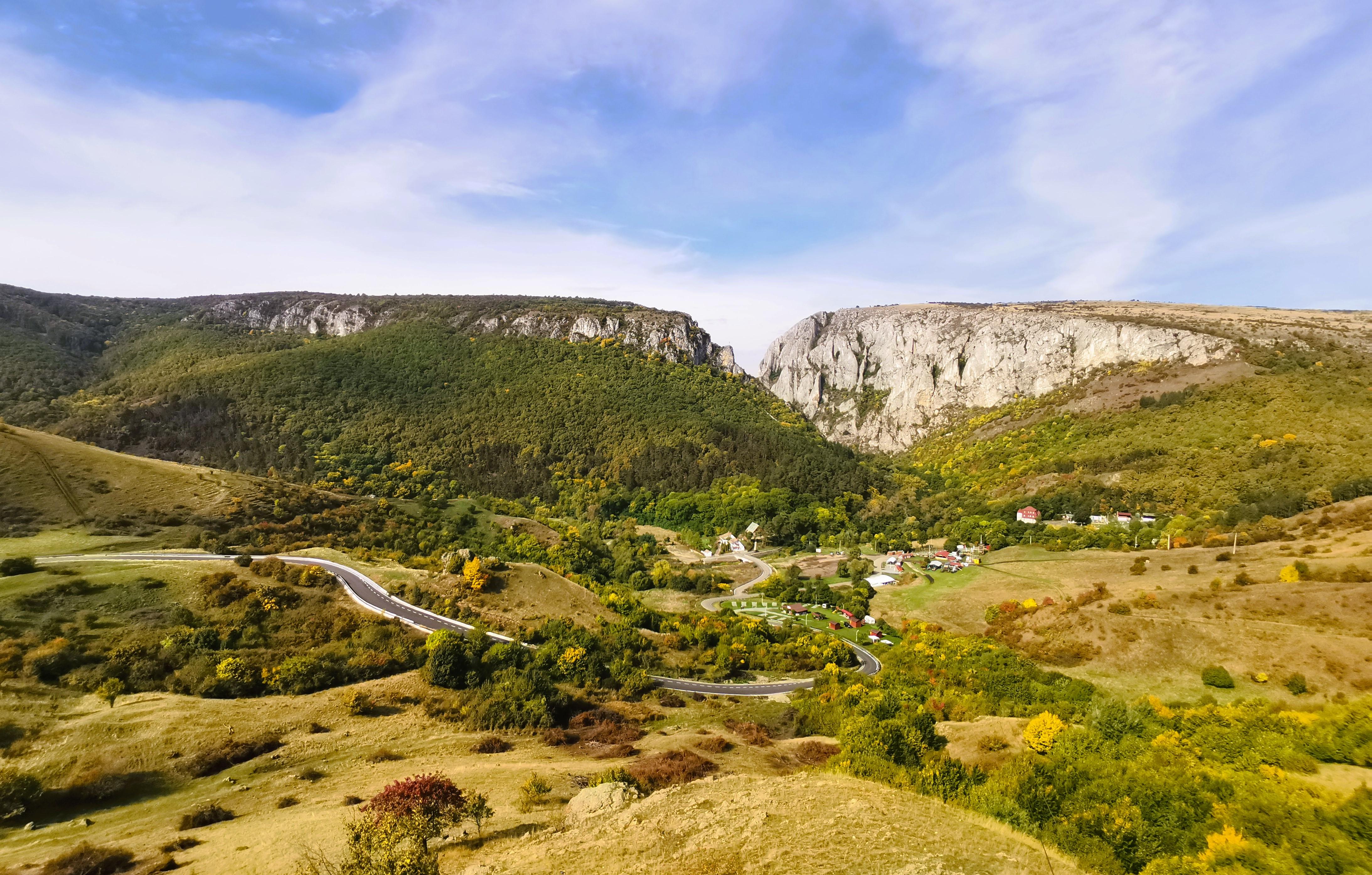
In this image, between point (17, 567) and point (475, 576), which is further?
point (475, 576)

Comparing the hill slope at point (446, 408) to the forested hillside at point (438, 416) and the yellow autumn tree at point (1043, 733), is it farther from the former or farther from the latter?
the yellow autumn tree at point (1043, 733)

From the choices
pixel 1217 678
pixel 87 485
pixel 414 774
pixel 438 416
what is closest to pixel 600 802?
pixel 414 774

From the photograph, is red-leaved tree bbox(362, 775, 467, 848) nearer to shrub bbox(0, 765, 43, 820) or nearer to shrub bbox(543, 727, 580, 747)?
shrub bbox(0, 765, 43, 820)

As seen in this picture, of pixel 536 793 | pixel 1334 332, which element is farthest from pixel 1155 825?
pixel 1334 332

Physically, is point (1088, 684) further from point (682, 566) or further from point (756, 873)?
point (682, 566)

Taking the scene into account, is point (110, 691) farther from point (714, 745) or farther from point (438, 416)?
point (438, 416)
